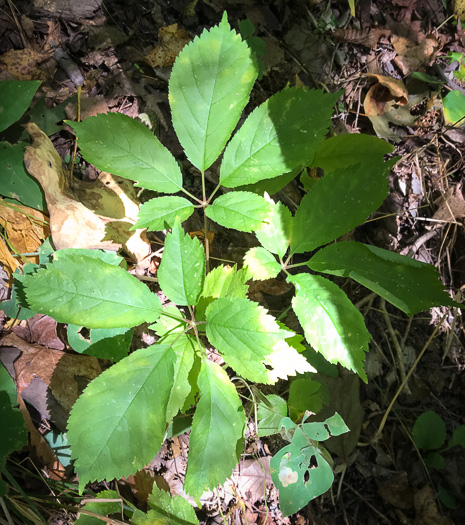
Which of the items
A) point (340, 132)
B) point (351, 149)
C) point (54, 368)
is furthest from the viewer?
point (340, 132)

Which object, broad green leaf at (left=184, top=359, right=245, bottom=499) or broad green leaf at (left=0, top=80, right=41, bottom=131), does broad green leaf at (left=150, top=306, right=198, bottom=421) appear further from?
broad green leaf at (left=0, top=80, right=41, bottom=131)

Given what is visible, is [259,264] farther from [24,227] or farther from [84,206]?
[24,227]

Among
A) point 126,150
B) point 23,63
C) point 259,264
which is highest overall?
point 23,63

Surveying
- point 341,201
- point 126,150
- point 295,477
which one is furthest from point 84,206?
point 295,477

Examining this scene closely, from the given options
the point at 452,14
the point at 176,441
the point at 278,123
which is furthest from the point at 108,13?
the point at 452,14

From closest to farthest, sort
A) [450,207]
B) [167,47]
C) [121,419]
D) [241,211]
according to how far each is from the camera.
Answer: [121,419]
[241,211]
[167,47]
[450,207]

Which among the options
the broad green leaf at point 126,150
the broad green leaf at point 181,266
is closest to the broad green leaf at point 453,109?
the broad green leaf at point 126,150
